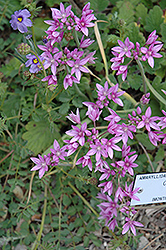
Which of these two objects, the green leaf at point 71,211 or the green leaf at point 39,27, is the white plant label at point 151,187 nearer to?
the green leaf at point 71,211

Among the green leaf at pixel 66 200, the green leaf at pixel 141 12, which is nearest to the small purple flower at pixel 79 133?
the green leaf at pixel 66 200

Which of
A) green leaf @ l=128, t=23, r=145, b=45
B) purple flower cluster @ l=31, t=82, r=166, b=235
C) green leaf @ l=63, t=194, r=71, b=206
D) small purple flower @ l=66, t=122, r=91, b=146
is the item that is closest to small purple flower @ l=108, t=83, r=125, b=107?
purple flower cluster @ l=31, t=82, r=166, b=235

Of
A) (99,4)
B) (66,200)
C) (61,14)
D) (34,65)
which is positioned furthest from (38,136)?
(99,4)

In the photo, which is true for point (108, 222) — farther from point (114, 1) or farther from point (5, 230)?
point (114, 1)

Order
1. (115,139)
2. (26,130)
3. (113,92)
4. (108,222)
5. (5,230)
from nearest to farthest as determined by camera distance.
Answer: (115,139) → (113,92) → (108,222) → (5,230) → (26,130)

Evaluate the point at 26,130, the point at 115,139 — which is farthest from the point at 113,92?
the point at 26,130

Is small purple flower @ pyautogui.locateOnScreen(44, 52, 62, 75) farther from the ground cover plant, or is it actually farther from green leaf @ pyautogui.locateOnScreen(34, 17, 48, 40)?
green leaf @ pyautogui.locateOnScreen(34, 17, 48, 40)
